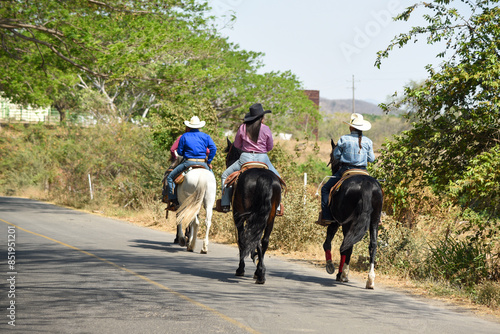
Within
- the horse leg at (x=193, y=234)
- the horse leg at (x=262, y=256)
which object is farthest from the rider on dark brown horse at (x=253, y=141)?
the horse leg at (x=193, y=234)

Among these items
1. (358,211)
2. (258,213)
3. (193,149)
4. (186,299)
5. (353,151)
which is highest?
(193,149)

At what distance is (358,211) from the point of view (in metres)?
9.50

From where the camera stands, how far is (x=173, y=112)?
73.8ft

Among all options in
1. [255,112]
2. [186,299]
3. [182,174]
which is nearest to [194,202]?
[182,174]

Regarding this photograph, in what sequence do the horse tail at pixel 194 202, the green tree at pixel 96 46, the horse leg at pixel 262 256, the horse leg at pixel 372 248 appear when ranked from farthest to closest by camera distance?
the green tree at pixel 96 46 → the horse tail at pixel 194 202 → the horse leg at pixel 372 248 → the horse leg at pixel 262 256

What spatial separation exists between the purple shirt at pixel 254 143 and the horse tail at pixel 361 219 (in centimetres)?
181

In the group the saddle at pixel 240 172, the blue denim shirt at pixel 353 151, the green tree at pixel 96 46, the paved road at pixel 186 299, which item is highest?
the green tree at pixel 96 46

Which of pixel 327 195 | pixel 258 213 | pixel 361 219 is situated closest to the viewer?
pixel 361 219

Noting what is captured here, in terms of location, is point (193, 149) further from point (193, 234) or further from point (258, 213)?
point (258, 213)

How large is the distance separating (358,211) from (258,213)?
1543 millimetres

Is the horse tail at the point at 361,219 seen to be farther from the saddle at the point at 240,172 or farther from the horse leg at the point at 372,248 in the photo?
the saddle at the point at 240,172

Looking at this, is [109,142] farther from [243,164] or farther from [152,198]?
[243,164]

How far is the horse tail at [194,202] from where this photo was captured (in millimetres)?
12859

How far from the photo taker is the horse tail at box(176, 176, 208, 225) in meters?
12.9
